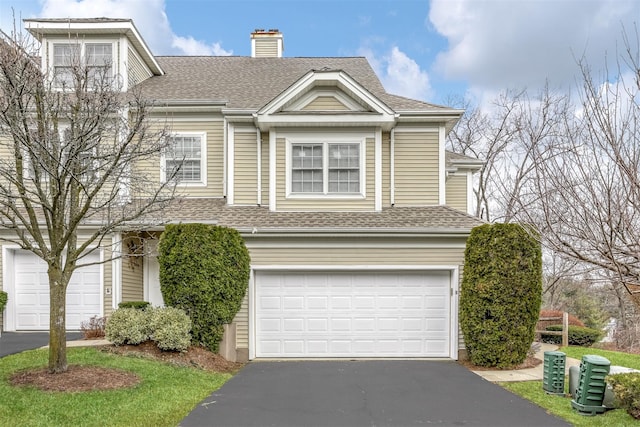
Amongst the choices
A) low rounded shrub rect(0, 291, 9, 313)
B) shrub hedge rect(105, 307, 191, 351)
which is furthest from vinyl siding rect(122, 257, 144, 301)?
shrub hedge rect(105, 307, 191, 351)

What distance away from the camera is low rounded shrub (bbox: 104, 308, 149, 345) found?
9.95 m

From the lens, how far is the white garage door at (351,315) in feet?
39.5

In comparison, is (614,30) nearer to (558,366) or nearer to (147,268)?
(558,366)

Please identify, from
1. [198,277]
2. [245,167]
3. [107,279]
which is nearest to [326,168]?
[245,167]

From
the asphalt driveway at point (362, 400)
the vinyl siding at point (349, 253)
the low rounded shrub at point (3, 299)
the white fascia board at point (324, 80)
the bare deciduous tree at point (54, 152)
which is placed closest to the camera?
the asphalt driveway at point (362, 400)

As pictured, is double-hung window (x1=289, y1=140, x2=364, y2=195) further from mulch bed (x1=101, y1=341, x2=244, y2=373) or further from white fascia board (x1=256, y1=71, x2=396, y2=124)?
mulch bed (x1=101, y1=341, x2=244, y2=373)

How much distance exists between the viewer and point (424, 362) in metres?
11.5

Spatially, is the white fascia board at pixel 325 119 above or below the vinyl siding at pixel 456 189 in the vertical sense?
above

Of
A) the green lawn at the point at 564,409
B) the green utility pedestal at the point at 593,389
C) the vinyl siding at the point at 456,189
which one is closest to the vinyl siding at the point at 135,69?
the vinyl siding at the point at 456,189

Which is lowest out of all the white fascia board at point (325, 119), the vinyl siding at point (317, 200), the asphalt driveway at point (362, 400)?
the asphalt driveway at point (362, 400)

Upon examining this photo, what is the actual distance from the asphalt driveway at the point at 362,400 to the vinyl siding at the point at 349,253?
→ 253cm

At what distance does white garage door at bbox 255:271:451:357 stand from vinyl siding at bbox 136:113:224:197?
11.9 feet

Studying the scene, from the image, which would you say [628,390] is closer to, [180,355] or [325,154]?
[180,355]

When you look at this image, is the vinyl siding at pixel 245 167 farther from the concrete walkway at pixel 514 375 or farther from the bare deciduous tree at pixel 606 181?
the bare deciduous tree at pixel 606 181
